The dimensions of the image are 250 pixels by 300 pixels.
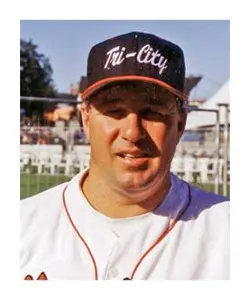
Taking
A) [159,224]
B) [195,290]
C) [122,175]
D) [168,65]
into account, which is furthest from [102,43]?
[195,290]

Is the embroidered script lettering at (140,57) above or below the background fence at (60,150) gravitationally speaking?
above

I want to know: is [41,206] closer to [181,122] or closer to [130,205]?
[130,205]

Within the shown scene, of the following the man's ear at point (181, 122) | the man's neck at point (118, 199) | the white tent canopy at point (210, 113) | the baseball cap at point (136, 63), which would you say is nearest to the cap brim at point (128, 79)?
the baseball cap at point (136, 63)

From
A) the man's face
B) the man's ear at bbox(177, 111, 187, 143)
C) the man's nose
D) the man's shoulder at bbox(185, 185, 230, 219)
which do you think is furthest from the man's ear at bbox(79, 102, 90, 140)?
the man's shoulder at bbox(185, 185, 230, 219)

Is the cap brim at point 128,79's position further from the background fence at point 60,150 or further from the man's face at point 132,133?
the background fence at point 60,150
